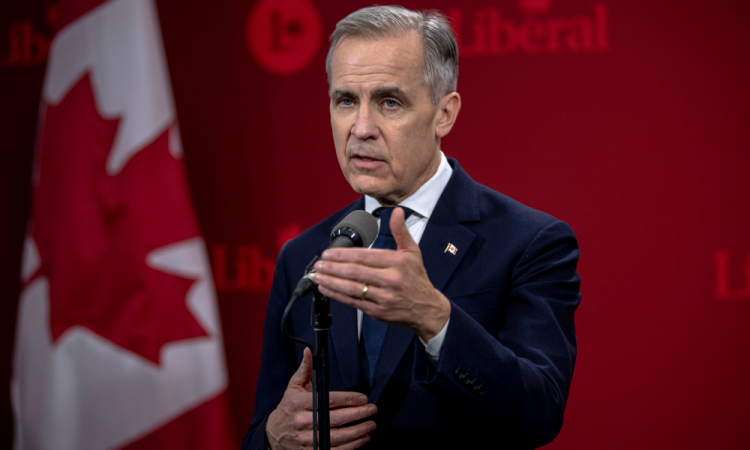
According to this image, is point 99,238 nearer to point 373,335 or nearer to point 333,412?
point 373,335

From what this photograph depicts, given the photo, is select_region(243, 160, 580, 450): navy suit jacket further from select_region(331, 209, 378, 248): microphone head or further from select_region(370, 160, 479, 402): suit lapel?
select_region(331, 209, 378, 248): microphone head

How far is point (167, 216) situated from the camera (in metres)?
2.86

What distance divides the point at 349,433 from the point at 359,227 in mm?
500

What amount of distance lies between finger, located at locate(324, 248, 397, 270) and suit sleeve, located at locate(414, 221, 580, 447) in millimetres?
211

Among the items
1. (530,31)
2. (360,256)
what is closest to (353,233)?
(360,256)

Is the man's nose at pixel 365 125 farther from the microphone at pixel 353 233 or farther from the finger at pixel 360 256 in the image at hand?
the finger at pixel 360 256

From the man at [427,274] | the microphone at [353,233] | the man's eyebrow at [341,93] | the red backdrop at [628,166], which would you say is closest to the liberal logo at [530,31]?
the red backdrop at [628,166]

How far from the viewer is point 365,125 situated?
62.3 inches

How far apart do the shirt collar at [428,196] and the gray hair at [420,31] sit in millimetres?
197

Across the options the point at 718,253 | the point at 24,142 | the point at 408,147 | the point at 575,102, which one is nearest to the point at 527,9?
the point at 575,102

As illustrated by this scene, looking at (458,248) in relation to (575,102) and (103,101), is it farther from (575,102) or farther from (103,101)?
(103,101)

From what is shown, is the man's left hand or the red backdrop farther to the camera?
the red backdrop

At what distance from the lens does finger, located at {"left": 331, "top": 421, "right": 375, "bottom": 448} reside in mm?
1427

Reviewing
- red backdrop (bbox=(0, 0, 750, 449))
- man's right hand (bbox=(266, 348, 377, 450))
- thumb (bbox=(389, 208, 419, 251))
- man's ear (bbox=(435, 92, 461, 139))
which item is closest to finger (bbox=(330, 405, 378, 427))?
man's right hand (bbox=(266, 348, 377, 450))
